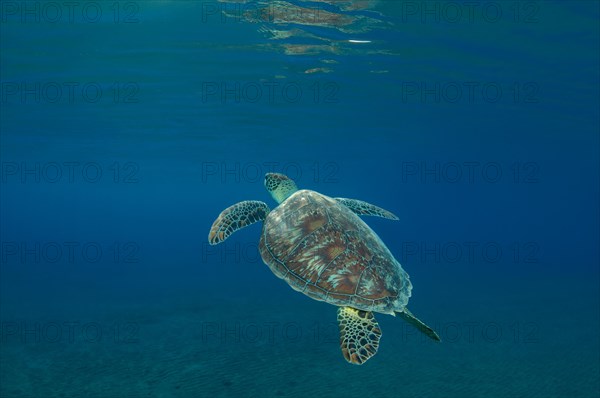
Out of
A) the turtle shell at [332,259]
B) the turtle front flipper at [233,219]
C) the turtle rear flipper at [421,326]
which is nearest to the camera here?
the turtle rear flipper at [421,326]

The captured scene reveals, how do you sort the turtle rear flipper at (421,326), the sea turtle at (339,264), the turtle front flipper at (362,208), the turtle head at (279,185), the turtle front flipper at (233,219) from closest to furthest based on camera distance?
the turtle rear flipper at (421,326)
the sea turtle at (339,264)
the turtle front flipper at (233,219)
the turtle front flipper at (362,208)
the turtle head at (279,185)

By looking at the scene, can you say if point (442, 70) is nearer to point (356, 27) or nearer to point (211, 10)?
point (356, 27)

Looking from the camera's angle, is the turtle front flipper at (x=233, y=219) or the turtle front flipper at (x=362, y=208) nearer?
the turtle front flipper at (x=233, y=219)

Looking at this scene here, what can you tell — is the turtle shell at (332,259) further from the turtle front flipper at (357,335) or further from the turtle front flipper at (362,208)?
the turtle front flipper at (362,208)

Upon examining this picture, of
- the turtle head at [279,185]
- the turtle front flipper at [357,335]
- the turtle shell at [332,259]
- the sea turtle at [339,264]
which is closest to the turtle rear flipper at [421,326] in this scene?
the sea turtle at [339,264]

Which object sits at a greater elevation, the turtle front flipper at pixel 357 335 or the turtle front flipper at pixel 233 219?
the turtle front flipper at pixel 233 219

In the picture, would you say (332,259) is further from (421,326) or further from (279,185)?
(279,185)

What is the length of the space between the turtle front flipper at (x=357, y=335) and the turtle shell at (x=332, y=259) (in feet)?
0.57

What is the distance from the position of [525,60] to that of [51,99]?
814 inches

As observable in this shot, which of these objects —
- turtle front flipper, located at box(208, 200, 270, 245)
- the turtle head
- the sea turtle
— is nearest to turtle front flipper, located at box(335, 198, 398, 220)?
the turtle head

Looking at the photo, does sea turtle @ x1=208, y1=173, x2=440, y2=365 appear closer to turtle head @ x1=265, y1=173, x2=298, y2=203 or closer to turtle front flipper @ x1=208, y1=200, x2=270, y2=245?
turtle front flipper @ x1=208, y1=200, x2=270, y2=245

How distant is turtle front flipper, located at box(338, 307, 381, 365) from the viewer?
188 inches

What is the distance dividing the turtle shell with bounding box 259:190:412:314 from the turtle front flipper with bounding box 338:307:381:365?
0.17 m

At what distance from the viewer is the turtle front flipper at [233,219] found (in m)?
6.58
